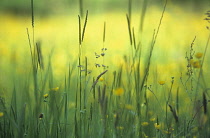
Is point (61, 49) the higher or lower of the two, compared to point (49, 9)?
lower

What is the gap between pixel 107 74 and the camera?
1.87 meters

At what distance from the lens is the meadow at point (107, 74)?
147 cm

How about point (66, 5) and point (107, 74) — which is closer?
point (107, 74)

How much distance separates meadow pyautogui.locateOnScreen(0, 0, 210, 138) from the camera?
1467 mm

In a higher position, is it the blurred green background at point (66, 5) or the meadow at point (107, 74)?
the blurred green background at point (66, 5)

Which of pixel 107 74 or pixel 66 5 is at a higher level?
pixel 66 5

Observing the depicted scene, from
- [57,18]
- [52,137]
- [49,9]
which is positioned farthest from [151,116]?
[49,9]

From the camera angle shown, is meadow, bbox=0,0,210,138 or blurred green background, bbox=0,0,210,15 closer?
meadow, bbox=0,0,210,138

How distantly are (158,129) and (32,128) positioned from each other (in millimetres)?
507

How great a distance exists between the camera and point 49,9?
26.8ft

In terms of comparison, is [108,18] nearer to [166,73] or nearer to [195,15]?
[195,15]

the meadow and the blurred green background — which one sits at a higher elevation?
the blurred green background

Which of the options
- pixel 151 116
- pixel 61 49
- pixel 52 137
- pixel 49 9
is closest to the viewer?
pixel 52 137

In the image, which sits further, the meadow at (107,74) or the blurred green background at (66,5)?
the blurred green background at (66,5)
